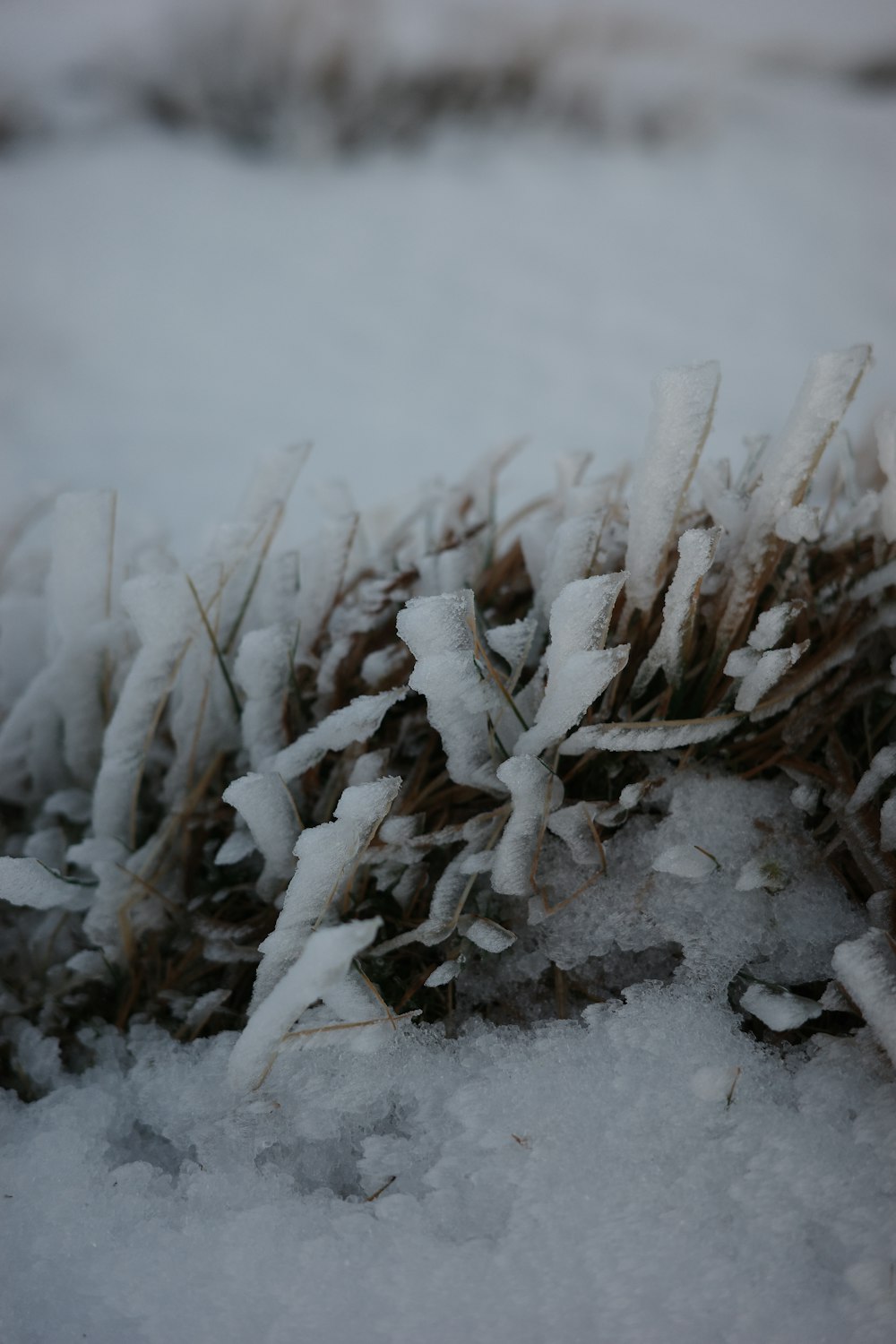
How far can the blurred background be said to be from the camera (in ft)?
7.28

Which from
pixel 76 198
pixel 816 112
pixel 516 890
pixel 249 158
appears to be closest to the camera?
pixel 516 890

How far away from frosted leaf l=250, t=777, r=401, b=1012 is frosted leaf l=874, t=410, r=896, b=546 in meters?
0.49

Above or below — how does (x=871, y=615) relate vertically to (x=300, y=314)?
above

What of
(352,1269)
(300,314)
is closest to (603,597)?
(352,1269)

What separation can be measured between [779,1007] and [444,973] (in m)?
0.25

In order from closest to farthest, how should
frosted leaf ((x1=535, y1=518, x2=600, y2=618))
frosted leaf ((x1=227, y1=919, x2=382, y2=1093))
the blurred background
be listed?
frosted leaf ((x1=227, y1=919, x2=382, y2=1093)) → frosted leaf ((x1=535, y1=518, x2=600, y2=618)) → the blurred background

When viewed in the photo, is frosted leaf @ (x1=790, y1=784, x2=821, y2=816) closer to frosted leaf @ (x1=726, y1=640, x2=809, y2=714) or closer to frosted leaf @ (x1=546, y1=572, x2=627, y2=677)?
frosted leaf @ (x1=726, y1=640, x2=809, y2=714)

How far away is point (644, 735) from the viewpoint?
0.73m

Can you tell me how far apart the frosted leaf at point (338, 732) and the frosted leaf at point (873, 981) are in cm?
38

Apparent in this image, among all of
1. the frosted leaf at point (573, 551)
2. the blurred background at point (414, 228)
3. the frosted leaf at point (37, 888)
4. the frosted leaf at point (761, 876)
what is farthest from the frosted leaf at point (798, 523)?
the blurred background at point (414, 228)

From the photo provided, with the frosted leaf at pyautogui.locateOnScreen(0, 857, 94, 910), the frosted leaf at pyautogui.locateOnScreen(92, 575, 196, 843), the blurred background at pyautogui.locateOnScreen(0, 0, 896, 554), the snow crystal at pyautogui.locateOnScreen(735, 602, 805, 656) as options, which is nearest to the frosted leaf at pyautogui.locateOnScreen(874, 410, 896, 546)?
the snow crystal at pyautogui.locateOnScreen(735, 602, 805, 656)

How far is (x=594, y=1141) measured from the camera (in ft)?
2.17

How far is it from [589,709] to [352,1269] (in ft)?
1.51

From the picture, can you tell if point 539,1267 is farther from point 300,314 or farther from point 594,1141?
point 300,314
